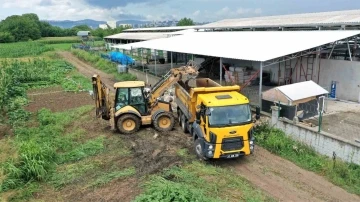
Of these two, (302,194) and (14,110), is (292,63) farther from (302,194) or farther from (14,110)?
(14,110)

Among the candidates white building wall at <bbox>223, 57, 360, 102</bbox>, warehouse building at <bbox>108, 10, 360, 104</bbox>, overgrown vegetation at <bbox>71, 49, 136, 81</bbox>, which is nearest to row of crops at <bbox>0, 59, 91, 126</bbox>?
overgrown vegetation at <bbox>71, 49, 136, 81</bbox>

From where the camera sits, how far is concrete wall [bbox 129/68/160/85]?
79.9ft

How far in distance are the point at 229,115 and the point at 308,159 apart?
354cm

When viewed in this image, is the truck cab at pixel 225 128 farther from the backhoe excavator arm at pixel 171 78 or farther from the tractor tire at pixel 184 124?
the backhoe excavator arm at pixel 171 78

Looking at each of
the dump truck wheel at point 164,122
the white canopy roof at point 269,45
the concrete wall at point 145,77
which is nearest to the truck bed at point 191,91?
the dump truck wheel at point 164,122

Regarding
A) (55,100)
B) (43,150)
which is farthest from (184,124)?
(55,100)

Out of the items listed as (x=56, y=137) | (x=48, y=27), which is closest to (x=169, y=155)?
(x=56, y=137)

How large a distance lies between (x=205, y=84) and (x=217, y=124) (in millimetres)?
4695

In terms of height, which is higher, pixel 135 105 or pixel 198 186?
pixel 135 105

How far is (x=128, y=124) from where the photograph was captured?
42.2ft

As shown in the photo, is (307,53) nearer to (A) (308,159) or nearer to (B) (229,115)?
(A) (308,159)

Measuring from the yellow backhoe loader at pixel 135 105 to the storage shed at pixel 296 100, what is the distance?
3.67 m

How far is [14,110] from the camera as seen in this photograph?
16.6 meters

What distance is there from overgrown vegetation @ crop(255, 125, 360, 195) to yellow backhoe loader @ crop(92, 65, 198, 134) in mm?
3968
